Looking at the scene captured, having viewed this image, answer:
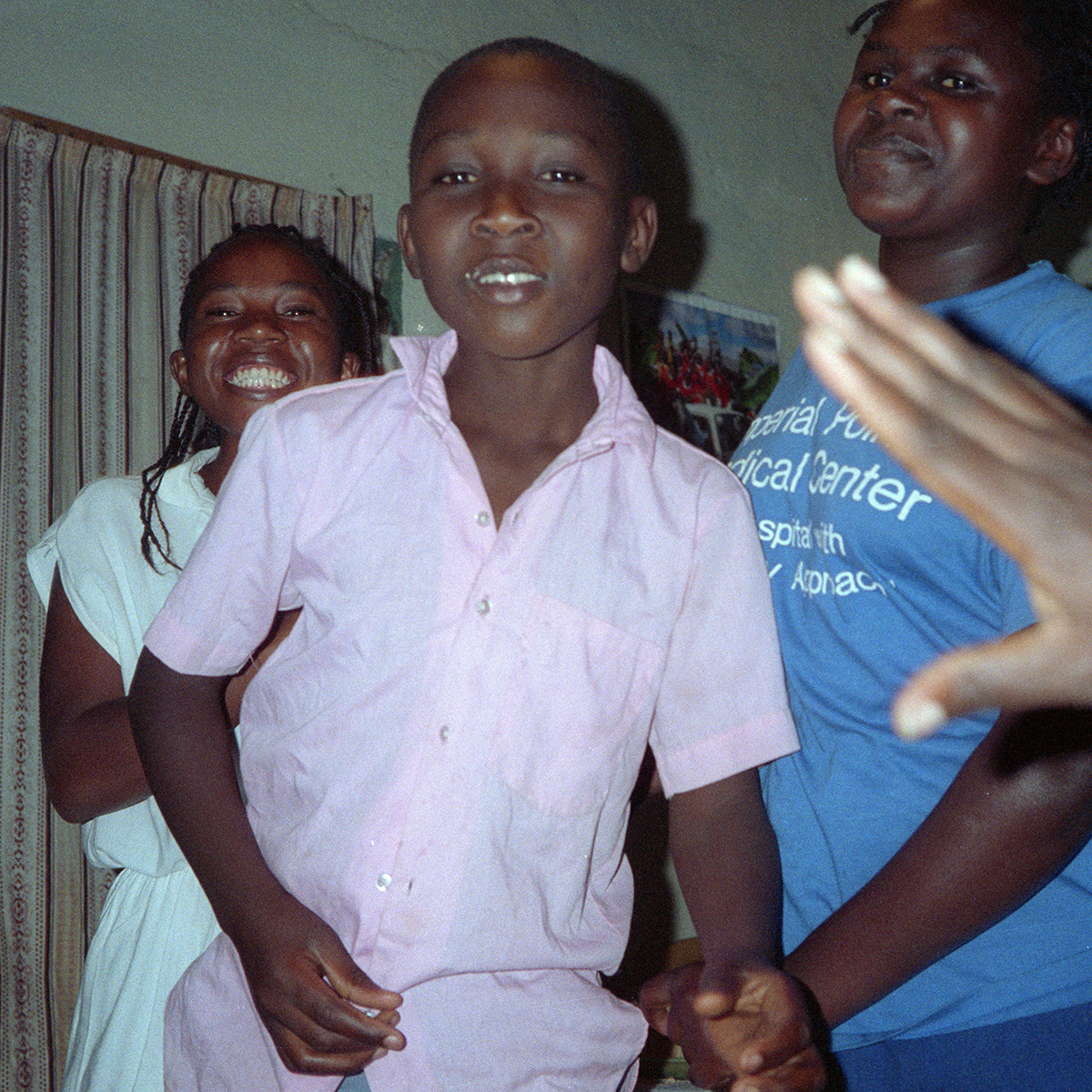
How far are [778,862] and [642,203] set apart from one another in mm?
707

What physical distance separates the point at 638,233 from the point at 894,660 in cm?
55

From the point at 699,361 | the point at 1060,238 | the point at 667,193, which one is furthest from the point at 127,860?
the point at 1060,238

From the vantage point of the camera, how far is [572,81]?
1.10 meters

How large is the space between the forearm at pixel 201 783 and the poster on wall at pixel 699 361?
2064mm

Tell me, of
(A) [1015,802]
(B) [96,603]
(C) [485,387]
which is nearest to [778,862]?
(A) [1015,802]

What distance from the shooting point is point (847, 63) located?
3.45 metres

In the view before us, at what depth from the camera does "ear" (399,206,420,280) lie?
1.14 meters

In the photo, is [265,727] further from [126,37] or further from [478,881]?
[126,37]

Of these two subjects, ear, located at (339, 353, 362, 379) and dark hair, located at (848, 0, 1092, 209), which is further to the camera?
ear, located at (339, 353, 362, 379)

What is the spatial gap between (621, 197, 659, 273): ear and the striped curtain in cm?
141

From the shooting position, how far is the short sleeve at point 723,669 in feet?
3.17

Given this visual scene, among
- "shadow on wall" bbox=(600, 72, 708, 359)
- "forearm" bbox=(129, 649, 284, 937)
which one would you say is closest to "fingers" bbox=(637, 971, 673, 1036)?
"forearm" bbox=(129, 649, 284, 937)

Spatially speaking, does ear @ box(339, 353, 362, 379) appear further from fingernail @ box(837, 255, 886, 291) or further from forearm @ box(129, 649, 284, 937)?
fingernail @ box(837, 255, 886, 291)

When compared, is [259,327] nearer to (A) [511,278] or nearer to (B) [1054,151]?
(A) [511,278]
